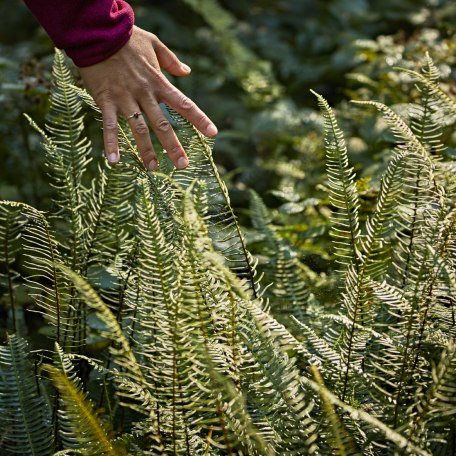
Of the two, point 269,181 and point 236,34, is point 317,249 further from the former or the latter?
point 236,34

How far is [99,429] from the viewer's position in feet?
3.03

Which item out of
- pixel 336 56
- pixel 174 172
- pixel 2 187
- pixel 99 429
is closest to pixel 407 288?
pixel 174 172

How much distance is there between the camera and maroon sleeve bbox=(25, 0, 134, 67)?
1.23 meters

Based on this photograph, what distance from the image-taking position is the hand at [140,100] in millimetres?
1224

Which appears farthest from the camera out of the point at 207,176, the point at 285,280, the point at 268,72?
the point at 268,72

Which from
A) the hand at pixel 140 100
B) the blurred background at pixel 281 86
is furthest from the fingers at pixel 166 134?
the blurred background at pixel 281 86

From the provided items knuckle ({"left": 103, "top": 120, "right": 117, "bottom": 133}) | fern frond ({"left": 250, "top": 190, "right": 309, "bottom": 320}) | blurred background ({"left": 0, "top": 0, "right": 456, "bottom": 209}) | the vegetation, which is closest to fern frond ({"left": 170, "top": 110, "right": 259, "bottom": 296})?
the vegetation

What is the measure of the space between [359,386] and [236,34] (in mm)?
3302

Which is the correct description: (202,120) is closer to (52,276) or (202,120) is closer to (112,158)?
(112,158)

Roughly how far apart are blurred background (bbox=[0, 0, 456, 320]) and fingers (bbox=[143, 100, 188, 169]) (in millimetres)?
403

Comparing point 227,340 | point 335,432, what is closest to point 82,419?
point 227,340

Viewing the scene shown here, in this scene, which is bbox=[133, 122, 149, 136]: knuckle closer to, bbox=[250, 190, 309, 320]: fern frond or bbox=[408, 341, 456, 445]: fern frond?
bbox=[250, 190, 309, 320]: fern frond

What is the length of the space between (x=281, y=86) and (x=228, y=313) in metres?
2.58

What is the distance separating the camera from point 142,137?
4.03 feet
